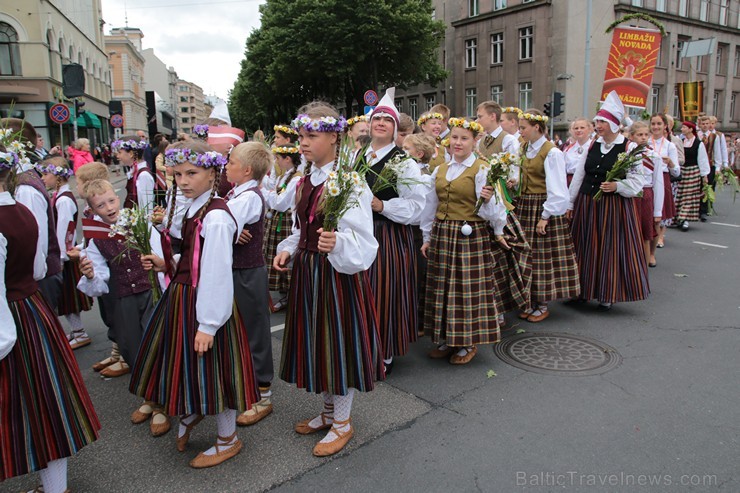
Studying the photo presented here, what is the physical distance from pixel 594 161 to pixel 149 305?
4.65 metres

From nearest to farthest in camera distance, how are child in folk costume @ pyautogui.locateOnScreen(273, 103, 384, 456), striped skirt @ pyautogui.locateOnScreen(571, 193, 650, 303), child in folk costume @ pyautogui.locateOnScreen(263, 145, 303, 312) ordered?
child in folk costume @ pyautogui.locateOnScreen(273, 103, 384, 456) → striped skirt @ pyautogui.locateOnScreen(571, 193, 650, 303) → child in folk costume @ pyautogui.locateOnScreen(263, 145, 303, 312)

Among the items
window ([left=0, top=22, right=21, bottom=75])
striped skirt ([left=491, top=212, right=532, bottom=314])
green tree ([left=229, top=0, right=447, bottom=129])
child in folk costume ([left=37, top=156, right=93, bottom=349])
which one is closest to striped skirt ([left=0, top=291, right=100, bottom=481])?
child in folk costume ([left=37, top=156, right=93, bottom=349])

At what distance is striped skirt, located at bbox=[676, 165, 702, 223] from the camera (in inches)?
434

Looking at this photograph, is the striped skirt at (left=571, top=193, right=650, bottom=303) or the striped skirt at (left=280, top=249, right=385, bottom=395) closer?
the striped skirt at (left=280, top=249, right=385, bottom=395)

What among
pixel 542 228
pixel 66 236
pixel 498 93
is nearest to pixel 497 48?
pixel 498 93

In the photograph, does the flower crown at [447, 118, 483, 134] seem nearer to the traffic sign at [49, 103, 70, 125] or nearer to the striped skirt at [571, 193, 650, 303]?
the striped skirt at [571, 193, 650, 303]

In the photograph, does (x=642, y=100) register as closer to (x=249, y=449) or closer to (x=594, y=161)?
(x=594, y=161)

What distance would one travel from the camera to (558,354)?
492 cm

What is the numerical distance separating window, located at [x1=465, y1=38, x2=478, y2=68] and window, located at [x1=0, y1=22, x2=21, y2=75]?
90.9 feet

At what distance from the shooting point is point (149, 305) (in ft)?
13.5

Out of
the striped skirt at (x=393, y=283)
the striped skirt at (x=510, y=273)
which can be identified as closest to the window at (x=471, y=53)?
the striped skirt at (x=510, y=273)

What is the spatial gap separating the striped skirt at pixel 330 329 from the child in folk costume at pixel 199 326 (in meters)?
0.37

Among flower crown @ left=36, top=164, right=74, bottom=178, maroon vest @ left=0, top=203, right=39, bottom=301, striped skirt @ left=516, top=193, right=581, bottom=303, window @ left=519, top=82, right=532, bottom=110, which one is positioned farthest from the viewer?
window @ left=519, top=82, right=532, bottom=110

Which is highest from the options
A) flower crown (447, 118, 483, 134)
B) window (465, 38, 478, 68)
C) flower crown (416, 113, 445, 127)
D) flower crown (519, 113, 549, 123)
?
window (465, 38, 478, 68)
